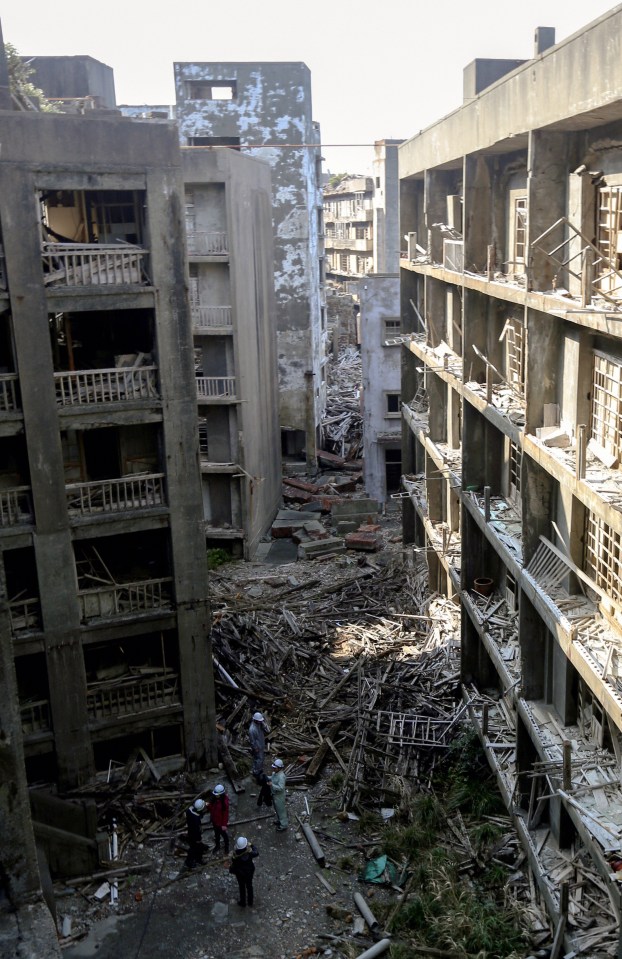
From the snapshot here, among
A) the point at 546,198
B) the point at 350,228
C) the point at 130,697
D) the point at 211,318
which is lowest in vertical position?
the point at 130,697

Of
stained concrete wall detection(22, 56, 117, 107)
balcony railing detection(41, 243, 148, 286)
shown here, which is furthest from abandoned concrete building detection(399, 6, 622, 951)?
stained concrete wall detection(22, 56, 117, 107)

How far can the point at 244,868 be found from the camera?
1686cm

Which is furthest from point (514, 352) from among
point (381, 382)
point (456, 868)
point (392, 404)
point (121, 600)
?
point (392, 404)

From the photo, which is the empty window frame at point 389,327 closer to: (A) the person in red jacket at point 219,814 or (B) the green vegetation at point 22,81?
(B) the green vegetation at point 22,81

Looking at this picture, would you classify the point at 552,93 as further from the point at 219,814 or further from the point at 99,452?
the point at 219,814

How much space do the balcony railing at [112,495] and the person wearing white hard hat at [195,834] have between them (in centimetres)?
649

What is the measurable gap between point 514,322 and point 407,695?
9999mm

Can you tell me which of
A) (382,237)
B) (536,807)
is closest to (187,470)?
(536,807)

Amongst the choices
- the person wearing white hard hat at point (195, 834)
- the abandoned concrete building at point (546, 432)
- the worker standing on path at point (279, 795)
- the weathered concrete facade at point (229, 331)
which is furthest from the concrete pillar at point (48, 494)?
the weathered concrete facade at point (229, 331)

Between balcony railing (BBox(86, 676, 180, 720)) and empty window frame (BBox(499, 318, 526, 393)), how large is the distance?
10497 mm

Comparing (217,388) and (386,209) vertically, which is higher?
(386,209)

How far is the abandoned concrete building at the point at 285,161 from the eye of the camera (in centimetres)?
4597

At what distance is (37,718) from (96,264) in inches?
394

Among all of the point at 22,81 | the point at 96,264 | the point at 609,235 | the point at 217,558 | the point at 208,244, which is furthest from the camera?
the point at 217,558
